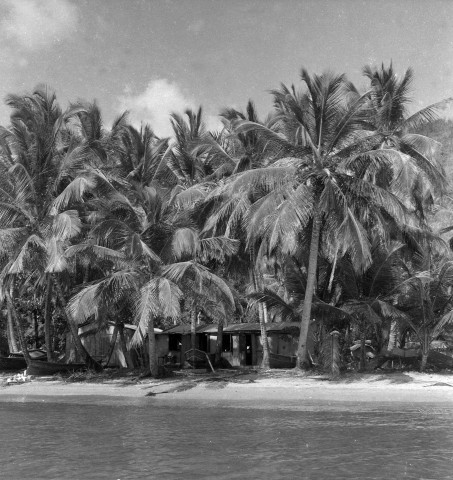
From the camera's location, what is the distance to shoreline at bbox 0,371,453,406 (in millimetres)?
17469

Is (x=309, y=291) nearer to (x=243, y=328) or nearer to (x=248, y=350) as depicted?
(x=243, y=328)

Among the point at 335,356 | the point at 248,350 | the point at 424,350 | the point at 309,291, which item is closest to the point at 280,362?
the point at 248,350

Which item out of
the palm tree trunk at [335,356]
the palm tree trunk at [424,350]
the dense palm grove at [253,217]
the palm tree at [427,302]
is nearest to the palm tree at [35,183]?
the dense palm grove at [253,217]

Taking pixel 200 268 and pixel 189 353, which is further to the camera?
pixel 189 353

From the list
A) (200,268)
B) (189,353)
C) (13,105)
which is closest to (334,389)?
(200,268)

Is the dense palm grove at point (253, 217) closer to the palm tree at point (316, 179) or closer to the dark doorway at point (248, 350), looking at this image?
the palm tree at point (316, 179)

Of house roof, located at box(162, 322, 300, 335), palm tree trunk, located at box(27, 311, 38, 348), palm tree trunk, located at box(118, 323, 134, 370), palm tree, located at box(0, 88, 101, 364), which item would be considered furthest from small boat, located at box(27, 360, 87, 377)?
palm tree trunk, located at box(27, 311, 38, 348)

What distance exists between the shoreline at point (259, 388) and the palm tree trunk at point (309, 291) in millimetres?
883

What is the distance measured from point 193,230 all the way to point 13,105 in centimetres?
924

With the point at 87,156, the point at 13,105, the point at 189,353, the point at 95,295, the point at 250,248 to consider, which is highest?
the point at 13,105

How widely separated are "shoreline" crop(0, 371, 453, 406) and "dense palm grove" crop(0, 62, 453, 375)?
4.64 ft

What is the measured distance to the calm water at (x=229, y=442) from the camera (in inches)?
371

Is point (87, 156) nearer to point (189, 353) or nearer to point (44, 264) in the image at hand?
point (44, 264)

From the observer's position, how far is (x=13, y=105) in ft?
77.0
